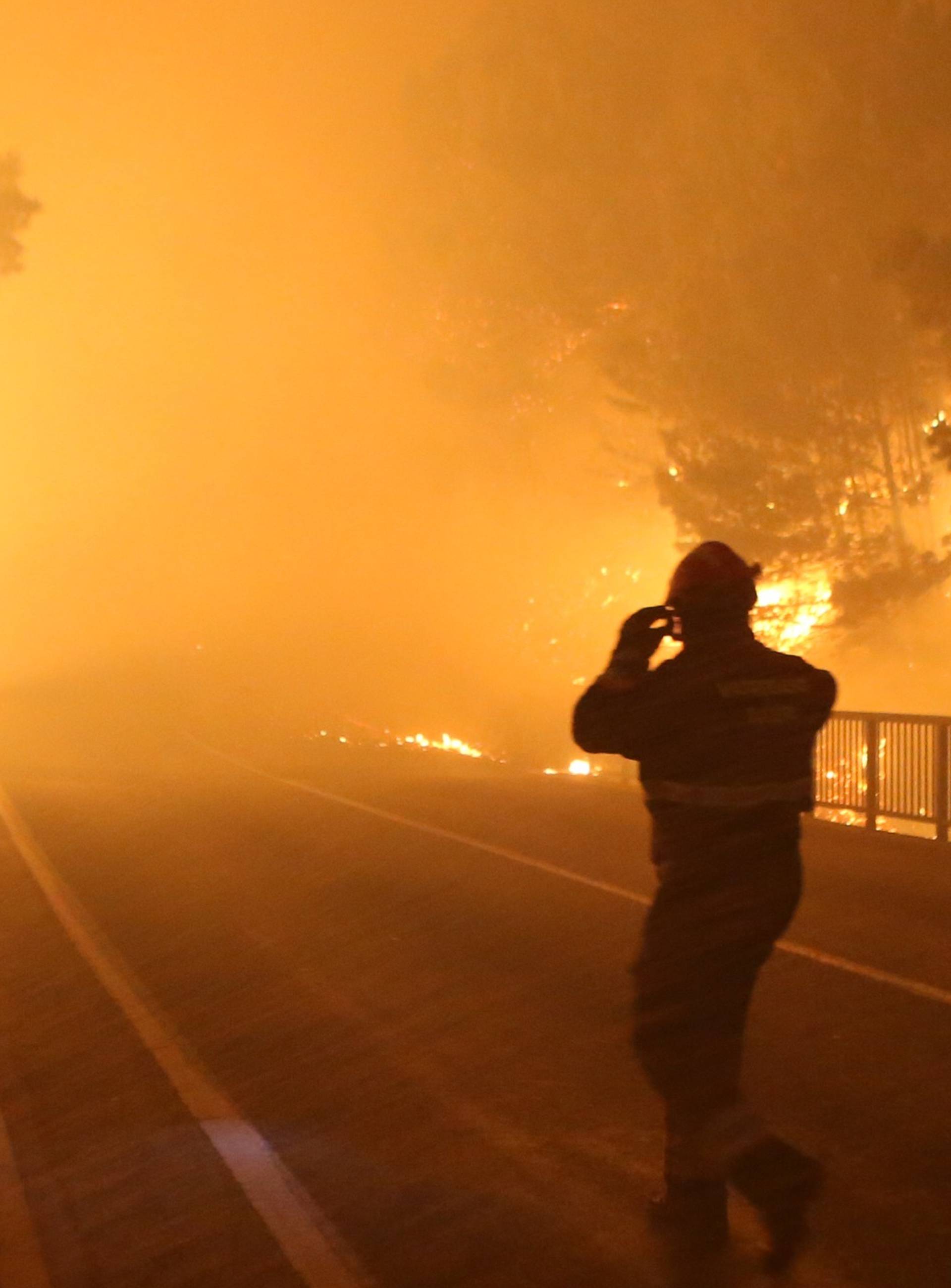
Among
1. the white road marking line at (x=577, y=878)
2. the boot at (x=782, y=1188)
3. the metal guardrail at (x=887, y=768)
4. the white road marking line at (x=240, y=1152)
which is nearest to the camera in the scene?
the boot at (x=782, y=1188)

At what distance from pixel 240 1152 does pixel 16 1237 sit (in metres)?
0.96

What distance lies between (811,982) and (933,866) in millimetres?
4865

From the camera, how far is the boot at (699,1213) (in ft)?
16.1

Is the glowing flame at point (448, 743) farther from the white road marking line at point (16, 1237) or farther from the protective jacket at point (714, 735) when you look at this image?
the protective jacket at point (714, 735)

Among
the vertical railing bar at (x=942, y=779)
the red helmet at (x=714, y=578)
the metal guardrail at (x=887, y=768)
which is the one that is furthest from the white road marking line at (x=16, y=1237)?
the vertical railing bar at (x=942, y=779)

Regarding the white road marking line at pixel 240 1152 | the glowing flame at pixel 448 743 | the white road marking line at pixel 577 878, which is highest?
the glowing flame at pixel 448 743

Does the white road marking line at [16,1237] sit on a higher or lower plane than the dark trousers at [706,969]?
lower

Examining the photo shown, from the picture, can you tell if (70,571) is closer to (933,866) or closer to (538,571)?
(538,571)

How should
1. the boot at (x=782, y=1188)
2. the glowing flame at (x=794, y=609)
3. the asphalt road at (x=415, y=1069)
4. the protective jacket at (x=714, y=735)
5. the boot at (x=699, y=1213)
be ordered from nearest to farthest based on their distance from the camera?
1. the boot at (x=782, y=1188)
2. the protective jacket at (x=714, y=735)
3. the boot at (x=699, y=1213)
4. the asphalt road at (x=415, y=1069)
5. the glowing flame at (x=794, y=609)

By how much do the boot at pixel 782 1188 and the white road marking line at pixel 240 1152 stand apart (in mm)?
1243

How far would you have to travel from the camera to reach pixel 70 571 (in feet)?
311

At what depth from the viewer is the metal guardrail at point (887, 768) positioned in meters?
15.8

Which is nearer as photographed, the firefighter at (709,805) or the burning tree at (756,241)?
the firefighter at (709,805)

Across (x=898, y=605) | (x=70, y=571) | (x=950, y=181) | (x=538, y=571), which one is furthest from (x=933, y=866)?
(x=70, y=571)
